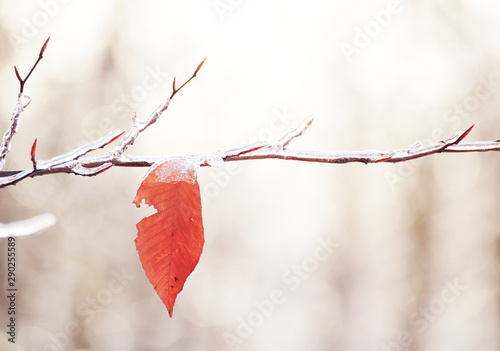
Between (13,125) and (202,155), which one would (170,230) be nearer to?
(202,155)

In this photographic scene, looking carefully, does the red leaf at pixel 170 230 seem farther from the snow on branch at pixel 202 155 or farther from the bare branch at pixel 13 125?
the bare branch at pixel 13 125

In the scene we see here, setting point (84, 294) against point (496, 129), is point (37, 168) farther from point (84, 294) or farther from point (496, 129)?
point (496, 129)

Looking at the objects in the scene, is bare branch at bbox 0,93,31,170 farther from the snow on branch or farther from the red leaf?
the red leaf

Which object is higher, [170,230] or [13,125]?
[13,125]

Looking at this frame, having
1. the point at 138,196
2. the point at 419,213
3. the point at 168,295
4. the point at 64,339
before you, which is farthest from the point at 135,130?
the point at 419,213

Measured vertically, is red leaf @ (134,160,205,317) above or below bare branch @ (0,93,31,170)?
below

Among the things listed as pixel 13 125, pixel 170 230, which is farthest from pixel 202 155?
pixel 13 125

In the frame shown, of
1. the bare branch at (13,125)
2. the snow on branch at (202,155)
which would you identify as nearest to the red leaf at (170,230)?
the snow on branch at (202,155)

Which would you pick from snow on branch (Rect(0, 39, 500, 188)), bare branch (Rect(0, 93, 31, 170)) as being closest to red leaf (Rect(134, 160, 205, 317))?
snow on branch (Rect(0, 39, 500, 188))
